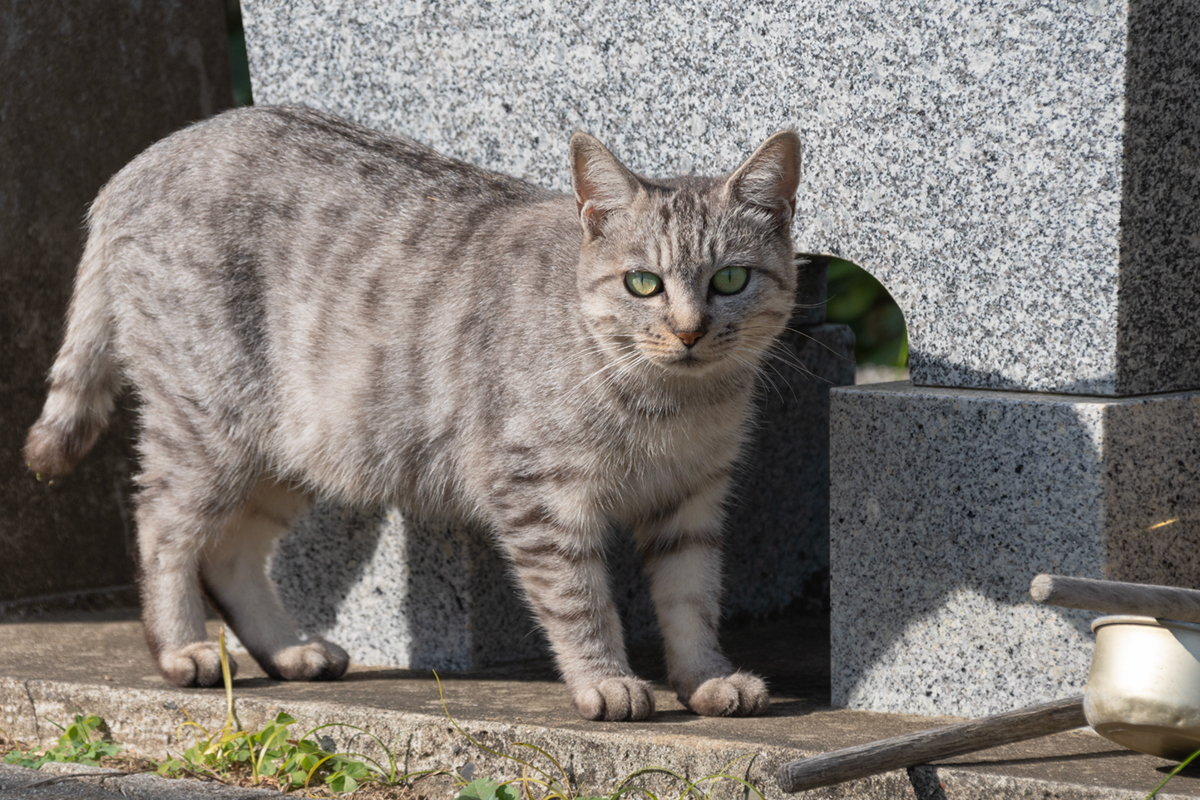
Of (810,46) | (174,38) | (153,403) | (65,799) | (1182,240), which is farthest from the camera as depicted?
(174,38)

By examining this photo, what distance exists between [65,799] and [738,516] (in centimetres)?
218

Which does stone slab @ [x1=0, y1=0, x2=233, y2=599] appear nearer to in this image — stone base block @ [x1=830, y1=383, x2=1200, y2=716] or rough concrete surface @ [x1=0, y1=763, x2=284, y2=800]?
rough concrete surface @ [x1=0, y1=763, x2=284, y2=800]

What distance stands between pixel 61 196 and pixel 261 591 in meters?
1.77

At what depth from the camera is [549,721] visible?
2.79m

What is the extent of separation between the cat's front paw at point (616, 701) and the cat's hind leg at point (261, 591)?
948 millimetres

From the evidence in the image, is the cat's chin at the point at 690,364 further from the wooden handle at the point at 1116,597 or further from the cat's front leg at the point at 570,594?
the wooden handle at the point at 1116,597

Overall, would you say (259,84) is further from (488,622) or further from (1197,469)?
(1197,469)

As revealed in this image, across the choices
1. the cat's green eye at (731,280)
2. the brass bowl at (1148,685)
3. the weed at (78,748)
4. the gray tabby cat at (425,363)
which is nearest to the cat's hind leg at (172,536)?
the gray tabby cat at (425,363)

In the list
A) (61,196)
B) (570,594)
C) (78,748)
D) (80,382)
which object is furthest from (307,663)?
(61,196)

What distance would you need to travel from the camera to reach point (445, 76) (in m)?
3.50

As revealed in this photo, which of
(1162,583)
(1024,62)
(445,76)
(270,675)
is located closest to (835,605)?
(1162,583)

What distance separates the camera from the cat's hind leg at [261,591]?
3.43m

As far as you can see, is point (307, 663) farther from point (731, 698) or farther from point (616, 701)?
point (731, 698)

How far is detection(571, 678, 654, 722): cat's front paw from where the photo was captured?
2771 mm
